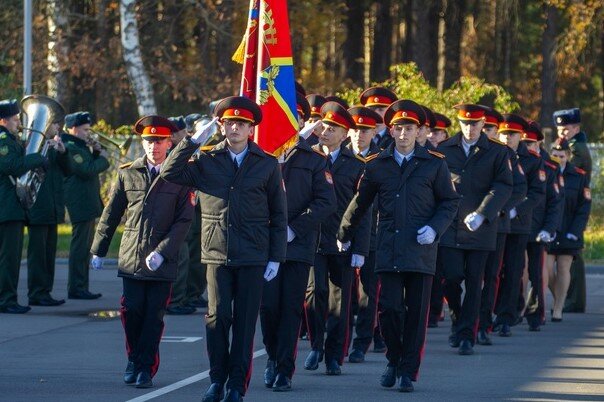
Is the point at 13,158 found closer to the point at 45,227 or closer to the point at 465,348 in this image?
the point at 45,227

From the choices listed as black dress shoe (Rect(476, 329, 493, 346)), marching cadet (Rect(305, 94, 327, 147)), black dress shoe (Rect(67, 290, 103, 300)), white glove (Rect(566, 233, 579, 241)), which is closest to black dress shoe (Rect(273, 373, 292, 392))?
marching cadet (Rect(305, 94, 327, 147))

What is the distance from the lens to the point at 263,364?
40.6 feet

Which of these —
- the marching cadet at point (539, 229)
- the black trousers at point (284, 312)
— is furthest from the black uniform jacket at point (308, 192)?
the marching cadet at point (539, 229)

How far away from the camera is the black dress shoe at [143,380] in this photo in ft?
35.7

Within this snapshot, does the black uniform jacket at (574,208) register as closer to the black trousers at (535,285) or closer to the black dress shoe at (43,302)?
the black trousers at (535,285)

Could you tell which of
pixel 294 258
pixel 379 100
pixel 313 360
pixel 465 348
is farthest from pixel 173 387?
pixel 379 100

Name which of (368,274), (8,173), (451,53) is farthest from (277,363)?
(451,53)

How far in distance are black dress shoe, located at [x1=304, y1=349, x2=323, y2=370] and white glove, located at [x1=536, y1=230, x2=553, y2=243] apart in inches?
158

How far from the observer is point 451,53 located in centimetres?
4438

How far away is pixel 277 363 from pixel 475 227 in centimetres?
269

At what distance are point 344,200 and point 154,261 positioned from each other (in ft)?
6.66

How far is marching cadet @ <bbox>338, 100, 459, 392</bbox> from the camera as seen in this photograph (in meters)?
11.0

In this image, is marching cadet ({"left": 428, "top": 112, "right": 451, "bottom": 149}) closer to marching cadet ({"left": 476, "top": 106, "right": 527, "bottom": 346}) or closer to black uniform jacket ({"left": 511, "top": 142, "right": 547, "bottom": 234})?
black uniform jacket ({"left": 511, "top": 142, "right": 547, "bottom": 234})

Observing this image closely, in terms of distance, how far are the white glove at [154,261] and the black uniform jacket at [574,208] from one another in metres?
6.60
